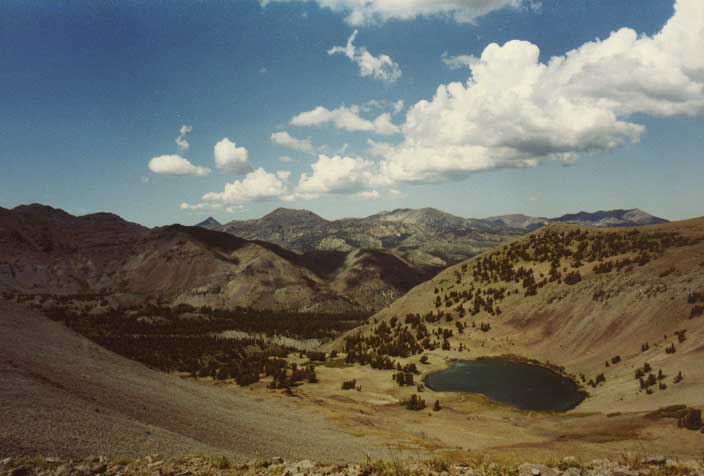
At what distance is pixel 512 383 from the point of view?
45469 millimetres

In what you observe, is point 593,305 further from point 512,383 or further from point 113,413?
point 113,413

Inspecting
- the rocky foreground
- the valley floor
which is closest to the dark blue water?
the valley floor

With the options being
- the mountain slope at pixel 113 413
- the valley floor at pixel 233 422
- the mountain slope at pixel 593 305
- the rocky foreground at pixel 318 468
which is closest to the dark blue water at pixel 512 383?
the mountain slope at pixel 593 305

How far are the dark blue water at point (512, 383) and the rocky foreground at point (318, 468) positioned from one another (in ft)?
89.4

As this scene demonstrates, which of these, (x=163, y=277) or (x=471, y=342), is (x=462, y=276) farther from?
(x=163, y=277)

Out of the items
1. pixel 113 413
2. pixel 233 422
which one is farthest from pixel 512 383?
pixel 113 413

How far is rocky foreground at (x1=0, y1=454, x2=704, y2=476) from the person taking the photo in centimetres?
1082

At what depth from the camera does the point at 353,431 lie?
1049 inches

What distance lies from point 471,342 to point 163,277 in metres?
172

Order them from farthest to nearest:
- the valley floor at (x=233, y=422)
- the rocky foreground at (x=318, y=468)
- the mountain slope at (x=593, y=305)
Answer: the mountain slope at (x=593, y=305) → the valley floor at (x=233, y=422) → the rocky foreground at (x=318, y=468)

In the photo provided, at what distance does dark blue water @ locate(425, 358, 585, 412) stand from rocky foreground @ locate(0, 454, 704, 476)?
89.4ft

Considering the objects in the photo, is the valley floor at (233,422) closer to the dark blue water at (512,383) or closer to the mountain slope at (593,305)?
the dark blue water at (512,383)

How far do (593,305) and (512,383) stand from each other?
17.4 metres

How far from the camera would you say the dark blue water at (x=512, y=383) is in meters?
38.7
